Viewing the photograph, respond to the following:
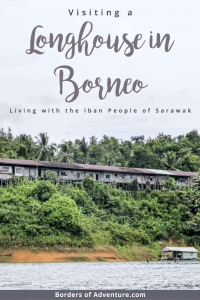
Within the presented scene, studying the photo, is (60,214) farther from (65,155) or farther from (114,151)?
(114,151)

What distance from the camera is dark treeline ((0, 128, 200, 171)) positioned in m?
71.6

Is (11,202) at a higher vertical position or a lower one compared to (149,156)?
lower

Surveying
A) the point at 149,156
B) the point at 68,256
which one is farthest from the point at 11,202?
the point at 149,156

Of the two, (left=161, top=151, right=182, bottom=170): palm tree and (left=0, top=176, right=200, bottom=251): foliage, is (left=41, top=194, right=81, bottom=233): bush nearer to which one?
(left=0, top=176, right=200, bottom=251): foliage

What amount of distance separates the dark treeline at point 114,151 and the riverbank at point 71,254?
2308 centimetres

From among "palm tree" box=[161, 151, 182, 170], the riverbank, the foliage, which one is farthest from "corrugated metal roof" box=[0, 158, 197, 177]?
the riverbank

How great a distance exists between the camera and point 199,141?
89.6 meters

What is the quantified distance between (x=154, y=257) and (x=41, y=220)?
11534 mm

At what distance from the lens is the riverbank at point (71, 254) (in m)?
46.1

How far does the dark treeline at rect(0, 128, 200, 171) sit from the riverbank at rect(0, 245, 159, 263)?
909 inches

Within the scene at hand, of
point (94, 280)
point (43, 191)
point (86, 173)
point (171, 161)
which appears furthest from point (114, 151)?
point (94, 280)

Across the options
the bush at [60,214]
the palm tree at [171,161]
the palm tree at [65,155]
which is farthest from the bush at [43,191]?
the palm tree at [171,161]
